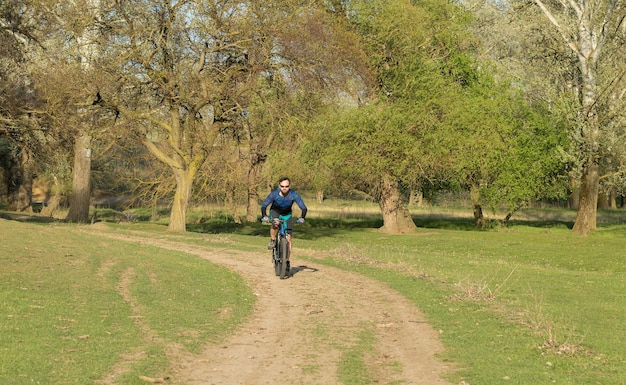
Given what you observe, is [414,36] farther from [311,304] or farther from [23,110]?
[311,304]

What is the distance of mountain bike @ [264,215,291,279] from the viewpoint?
1881 centimetres

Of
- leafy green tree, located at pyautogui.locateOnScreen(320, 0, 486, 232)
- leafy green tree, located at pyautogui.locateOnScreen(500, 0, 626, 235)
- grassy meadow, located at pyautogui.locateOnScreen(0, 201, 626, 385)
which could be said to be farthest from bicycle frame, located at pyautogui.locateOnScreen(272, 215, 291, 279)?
leafy green tree, located at pyautogui.locateOnScreen(500, 0, 626, 235)

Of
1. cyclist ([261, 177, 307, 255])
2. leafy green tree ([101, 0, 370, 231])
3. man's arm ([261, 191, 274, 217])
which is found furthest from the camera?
leafy green tree ([101, 0, 370, 231])

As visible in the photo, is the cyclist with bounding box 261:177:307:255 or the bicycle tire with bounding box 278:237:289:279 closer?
the cyclist with bounding box 261:177:307:255

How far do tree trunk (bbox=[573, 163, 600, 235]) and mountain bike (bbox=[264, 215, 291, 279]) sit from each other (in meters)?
31.4

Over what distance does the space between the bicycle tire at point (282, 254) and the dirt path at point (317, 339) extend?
31cm

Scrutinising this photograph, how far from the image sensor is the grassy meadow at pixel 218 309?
34.2ft

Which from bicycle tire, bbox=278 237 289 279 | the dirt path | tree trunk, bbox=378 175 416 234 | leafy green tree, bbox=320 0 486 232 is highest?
leafy green tree, bbox=320 0 486 232

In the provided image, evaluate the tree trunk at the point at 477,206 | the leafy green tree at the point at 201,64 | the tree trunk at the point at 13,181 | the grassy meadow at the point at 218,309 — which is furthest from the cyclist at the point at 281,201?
the tree trunk at the point at 13,181

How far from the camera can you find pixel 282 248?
1891 cm

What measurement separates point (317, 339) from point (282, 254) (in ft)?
22.4

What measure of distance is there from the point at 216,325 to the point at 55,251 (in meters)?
10.6

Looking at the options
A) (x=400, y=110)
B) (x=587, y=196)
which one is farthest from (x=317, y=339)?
(x=587, y=196)

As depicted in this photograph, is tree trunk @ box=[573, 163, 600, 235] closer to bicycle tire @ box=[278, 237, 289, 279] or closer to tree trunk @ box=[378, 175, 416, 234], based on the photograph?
tree trunk @ box=[378, 175, 416, 234]
